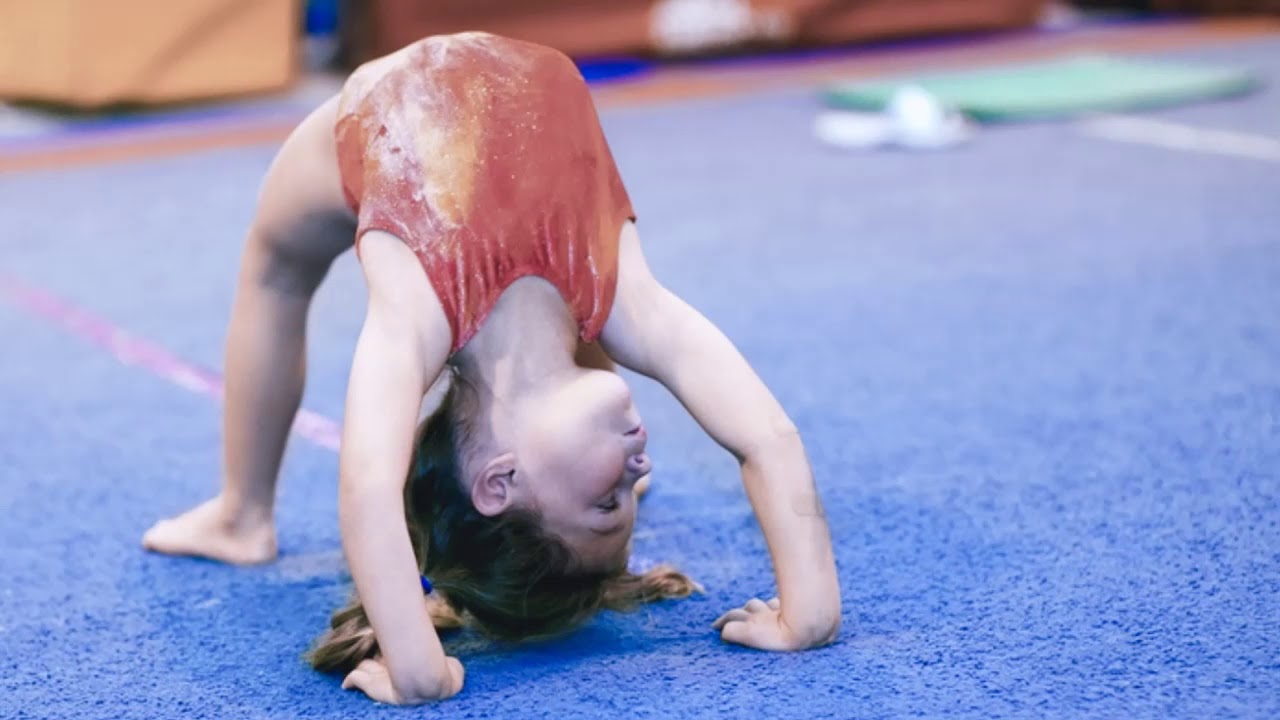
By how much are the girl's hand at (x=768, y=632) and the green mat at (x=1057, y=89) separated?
378 cm

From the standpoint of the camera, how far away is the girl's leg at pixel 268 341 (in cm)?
204

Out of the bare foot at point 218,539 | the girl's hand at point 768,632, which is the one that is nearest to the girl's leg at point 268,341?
the bare foot at point 218,539

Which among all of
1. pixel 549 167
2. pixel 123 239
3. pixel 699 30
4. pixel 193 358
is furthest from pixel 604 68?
pixel 549 167

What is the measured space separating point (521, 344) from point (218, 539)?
2.00ft

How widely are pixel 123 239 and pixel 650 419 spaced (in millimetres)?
1926

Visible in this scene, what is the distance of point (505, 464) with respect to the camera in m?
1.73

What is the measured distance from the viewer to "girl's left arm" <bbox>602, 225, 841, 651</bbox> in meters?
1.76

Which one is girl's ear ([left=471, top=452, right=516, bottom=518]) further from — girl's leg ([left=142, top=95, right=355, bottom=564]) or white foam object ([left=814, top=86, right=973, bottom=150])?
white foam object ([left=814, top=86, right=973, bottom=150])

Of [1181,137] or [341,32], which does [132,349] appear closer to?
[1181,137]

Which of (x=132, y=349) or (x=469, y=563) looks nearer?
(x=469, y=563)

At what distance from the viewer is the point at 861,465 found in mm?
2426

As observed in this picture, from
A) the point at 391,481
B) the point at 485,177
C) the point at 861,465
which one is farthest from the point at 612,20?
the point at 391,481

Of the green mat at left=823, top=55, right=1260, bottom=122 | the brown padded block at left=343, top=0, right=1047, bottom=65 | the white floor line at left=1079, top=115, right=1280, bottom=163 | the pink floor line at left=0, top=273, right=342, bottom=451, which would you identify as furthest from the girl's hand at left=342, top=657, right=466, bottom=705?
the brown padded block at left=343, top=0, right=1047, bottom=65

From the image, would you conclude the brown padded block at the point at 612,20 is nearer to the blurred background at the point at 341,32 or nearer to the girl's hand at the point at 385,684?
the blurred background at the point at 341,32
